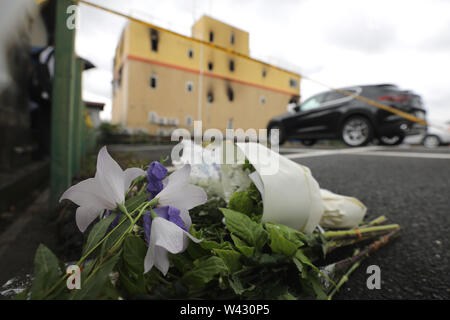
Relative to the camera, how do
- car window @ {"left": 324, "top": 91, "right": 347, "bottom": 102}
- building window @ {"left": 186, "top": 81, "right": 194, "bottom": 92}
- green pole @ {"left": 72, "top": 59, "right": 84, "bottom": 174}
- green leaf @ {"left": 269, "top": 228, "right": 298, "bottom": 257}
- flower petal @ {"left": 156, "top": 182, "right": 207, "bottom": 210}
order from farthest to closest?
car window @ {"left": 324, "top": 91, "right": 347, "bottom": 102} → green pole @ {"left": 72, "top": 59, "right": 84, "bottom": 174} → building window @ {"left": 186, "top": 81, "right": 194, "bottom": 92} → green leaf @ {"left": 269, "top": 228, "right": 298, "bottom": 257} → flower petal @ {"left": 156, "top": 182, "right": 207, "bottom": 210}

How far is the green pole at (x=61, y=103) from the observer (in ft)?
5.41

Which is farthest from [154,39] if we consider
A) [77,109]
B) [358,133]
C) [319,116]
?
[358,133]

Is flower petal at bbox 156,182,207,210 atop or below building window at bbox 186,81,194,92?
below

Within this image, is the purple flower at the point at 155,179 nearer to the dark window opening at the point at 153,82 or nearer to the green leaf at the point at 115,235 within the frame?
the green leaf at the point at 115,235

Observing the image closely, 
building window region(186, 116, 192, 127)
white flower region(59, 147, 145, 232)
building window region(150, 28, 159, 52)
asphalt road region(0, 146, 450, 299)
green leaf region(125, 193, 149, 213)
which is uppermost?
building window region(150, 28, 159, 52)

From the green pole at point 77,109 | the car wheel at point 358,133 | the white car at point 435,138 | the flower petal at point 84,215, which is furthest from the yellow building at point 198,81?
the white car at point 435,138

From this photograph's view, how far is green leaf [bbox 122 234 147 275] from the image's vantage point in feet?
1.16

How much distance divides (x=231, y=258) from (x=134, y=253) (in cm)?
19

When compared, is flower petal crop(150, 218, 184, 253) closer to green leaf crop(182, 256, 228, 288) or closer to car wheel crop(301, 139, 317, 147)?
green leaf crop(182, 256, 228, 288)

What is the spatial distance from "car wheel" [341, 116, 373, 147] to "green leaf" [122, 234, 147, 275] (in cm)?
333

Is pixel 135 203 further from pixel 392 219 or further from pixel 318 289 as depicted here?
pixel 392 219

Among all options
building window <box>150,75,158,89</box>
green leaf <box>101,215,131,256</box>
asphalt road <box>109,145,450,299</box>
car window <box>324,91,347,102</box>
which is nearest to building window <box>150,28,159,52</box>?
building window <box>150,75,158,89</box>

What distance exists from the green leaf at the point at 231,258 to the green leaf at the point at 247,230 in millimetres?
49
